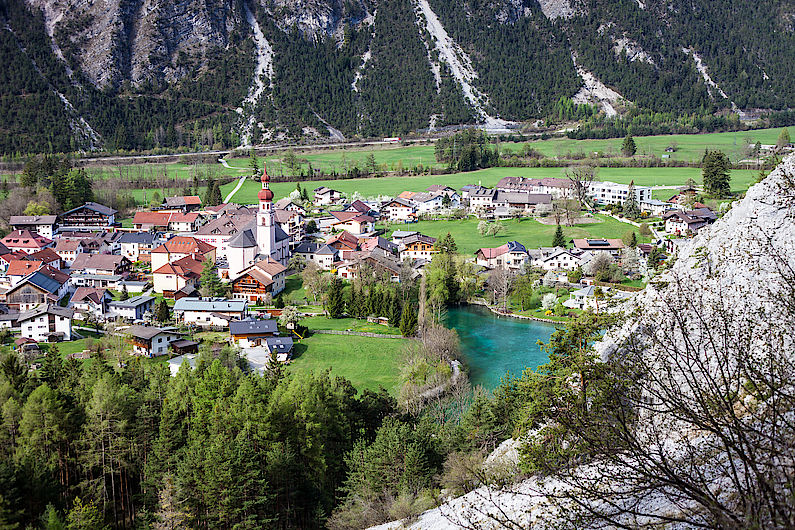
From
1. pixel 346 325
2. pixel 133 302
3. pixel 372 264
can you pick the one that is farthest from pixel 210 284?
pixel 372 264

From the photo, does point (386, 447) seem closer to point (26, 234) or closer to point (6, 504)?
point (6, 504)

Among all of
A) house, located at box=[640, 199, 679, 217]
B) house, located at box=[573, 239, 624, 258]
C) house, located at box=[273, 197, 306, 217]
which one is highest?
house, located at box=[273, 197, 306, 217]

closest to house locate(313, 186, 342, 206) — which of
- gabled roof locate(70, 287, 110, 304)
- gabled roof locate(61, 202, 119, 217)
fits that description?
gabled roof locate(61, 202, 119, 217)

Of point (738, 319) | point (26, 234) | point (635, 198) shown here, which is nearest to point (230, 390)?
point (738, 319)

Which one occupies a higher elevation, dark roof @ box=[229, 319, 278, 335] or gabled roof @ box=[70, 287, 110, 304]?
gabled roof @ box=[70, 287, 110, 304]

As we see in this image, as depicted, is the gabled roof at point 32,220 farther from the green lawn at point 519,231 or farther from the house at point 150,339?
the house at point 150,339

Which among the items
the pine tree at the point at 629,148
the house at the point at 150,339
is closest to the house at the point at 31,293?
the house at the point at 150,339

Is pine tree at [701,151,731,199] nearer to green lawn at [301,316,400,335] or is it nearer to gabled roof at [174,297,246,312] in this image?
green lawn at [301,316,400,335]
